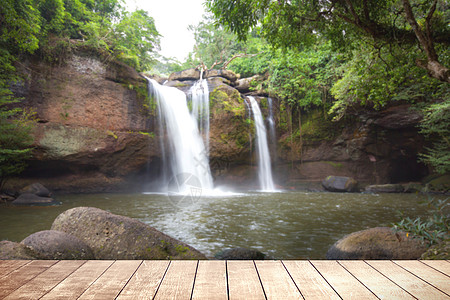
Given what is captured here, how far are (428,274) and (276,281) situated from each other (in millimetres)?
1244

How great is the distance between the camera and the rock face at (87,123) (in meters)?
11.6

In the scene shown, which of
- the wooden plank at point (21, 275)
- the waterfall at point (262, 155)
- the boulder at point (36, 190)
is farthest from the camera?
the waterfall at point (262, 155)

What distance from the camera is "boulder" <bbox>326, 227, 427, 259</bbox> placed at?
3855 mm

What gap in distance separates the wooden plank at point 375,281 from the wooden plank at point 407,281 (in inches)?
2.3

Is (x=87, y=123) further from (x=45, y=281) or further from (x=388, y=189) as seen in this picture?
(x=388, y=189)

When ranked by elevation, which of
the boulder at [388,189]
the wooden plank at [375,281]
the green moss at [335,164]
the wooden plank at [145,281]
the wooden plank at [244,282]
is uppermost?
the green moss at [335,164]

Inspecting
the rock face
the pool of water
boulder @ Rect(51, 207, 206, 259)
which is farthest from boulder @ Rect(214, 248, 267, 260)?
the rock face

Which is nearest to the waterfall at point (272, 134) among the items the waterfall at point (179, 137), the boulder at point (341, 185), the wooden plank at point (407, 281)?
the boulder at point (341, 185)

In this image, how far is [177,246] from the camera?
12.5 ft

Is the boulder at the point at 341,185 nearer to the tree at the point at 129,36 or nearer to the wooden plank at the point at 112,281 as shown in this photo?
the tree at the point at 129,36

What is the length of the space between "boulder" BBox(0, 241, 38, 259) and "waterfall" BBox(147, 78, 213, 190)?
470 inches

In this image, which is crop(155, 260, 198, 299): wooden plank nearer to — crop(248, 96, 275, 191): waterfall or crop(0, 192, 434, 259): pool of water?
crop(0, 192, 434, 259): pool of water

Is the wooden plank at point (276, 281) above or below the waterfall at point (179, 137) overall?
below

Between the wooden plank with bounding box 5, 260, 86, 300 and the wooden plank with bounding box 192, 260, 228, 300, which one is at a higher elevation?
the wooden plank with bounding box 5, 260, 86, 300
